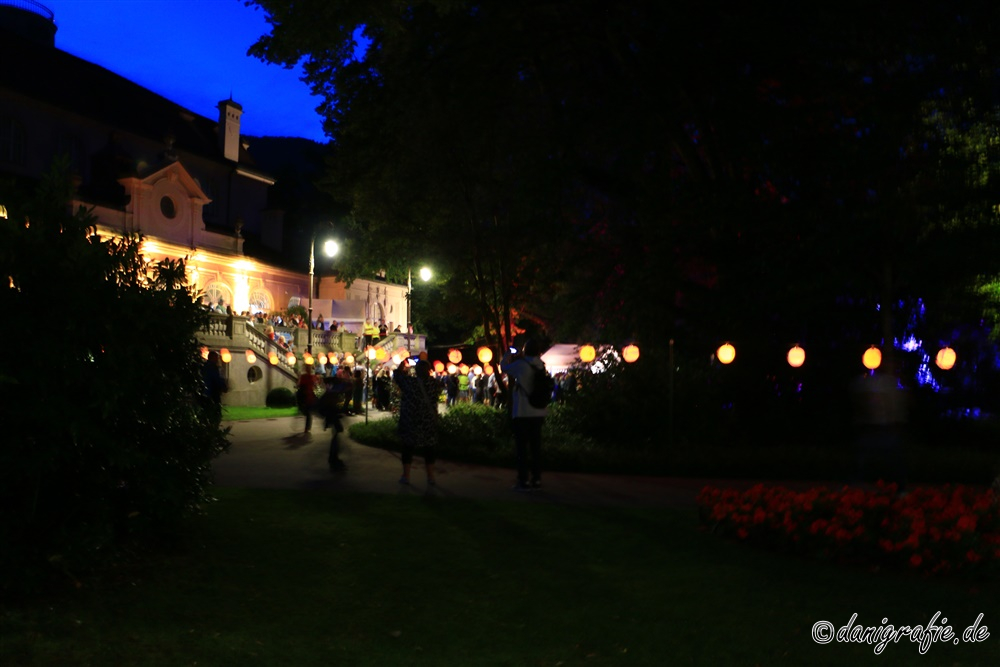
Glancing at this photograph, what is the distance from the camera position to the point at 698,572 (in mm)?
7852

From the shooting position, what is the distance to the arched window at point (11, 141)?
126 feet

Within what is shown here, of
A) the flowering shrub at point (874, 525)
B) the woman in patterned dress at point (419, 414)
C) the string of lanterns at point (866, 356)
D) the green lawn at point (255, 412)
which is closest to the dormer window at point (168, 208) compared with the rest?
the green lawn at point (255, 412)

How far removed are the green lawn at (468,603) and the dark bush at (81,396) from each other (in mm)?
454

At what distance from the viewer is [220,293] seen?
46594 millimetres

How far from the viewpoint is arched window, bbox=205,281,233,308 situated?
45.7 meters

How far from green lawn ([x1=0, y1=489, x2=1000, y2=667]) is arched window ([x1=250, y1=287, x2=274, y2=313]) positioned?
40.4m

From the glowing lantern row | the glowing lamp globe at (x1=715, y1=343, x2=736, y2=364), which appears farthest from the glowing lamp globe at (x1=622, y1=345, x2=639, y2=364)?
the glowing lantern row

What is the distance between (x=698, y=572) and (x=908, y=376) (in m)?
17.7

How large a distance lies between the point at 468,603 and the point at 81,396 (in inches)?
130

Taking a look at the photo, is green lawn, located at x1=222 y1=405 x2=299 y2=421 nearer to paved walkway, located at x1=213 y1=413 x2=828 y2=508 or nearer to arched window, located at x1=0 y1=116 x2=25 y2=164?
paved walkway, located at x1=213 y1=413 x2=828 y2=508

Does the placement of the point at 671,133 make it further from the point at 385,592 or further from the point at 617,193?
the point at 385,592

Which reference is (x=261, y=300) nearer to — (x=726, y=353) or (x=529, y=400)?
(x=726, y=353)

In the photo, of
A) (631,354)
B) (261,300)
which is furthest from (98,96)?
(631,354)

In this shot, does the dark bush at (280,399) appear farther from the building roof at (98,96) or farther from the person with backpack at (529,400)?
the person with backpack at (529,400)
